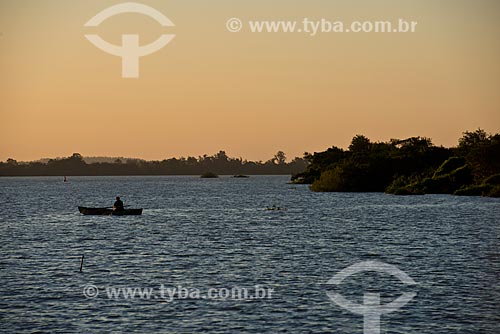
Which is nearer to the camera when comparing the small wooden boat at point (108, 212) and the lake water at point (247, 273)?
the lake water at point (247, 273)

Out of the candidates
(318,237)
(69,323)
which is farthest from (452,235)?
(69,323)

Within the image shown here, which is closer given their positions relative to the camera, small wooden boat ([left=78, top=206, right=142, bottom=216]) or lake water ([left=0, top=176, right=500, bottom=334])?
lake water ([left=0, top=176, right=500, bottom=334])

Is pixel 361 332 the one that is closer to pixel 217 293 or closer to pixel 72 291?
pixel 217 293

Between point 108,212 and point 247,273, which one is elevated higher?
point 108,212

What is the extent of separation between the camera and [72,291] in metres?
46.5

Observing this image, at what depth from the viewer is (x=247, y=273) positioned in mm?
53688

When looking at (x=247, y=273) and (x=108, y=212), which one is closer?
(x=247, y=273)

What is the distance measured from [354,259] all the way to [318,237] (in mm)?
19812

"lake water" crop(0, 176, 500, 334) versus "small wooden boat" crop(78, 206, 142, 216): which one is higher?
"small wooden boat" crop(78, 206, 142, 216)

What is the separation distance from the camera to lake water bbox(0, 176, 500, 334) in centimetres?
3814

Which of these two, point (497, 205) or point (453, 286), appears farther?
point (497, 205)

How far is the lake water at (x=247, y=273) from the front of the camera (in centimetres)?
3814

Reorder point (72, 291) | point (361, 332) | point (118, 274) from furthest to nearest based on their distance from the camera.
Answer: point (118, 274) → point (72, 291) → point (361, 332)

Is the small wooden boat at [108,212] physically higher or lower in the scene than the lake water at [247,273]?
higher
